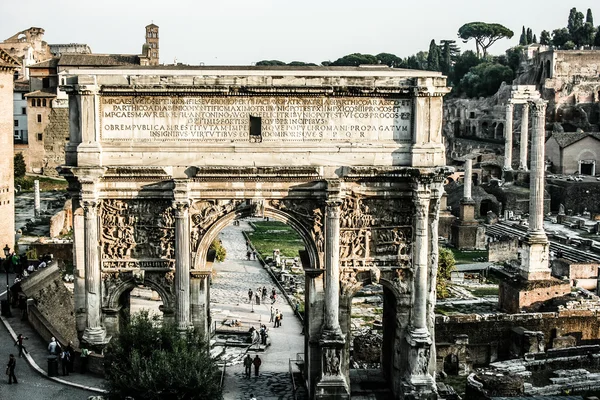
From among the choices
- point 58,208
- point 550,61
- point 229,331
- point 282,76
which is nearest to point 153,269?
point 282,76

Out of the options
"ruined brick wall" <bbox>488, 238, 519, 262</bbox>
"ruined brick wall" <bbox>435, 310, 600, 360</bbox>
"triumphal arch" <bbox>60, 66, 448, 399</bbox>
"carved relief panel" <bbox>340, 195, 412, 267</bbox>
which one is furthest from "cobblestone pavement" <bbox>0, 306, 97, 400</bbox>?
"ruined brick wall" <bbox>488, 238, 519, 262</bbox>

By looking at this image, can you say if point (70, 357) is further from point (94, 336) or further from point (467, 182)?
point (467, 182)

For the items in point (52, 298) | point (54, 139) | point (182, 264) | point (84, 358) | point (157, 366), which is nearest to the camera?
point (157, 366)

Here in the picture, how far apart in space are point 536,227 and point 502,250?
1100cm

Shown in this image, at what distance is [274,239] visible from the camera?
55.2 m

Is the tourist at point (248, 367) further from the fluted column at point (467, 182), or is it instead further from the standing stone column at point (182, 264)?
the fluted column at point (467, 182)

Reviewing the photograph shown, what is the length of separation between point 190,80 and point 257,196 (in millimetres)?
2944

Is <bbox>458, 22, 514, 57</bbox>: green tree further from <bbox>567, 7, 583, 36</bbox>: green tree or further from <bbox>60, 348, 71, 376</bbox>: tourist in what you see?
<bbox>60, 348, 71, 376</bbox>: tourist

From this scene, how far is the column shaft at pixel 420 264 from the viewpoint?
18562 millimetres

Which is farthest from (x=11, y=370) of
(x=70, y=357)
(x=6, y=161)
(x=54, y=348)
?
(x=6, y=161)

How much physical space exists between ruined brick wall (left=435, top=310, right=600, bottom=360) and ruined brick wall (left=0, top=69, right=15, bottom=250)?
63.5 ft

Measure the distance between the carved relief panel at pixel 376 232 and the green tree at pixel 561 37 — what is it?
96.2m

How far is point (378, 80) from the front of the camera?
18422 millimetres

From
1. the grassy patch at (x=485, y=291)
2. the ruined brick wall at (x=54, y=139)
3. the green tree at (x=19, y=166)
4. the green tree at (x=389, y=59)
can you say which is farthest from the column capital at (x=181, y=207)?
the green tree at (x=389, y=59)
